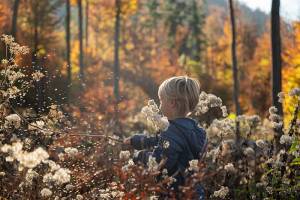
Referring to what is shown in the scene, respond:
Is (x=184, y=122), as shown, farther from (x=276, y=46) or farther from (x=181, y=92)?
(x=276, y=46)

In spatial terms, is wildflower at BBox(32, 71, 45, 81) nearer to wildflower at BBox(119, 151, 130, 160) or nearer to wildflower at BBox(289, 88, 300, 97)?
wildflower at BBox(119, 151, 130, 160)

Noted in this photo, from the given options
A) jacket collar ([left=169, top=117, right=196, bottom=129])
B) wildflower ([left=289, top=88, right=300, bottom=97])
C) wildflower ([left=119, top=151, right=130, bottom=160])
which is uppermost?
wildflower ([left=289, top=88, right=300, bottom=97])

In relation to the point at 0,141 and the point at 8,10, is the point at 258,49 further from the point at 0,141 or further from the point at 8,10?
the point at 0,141

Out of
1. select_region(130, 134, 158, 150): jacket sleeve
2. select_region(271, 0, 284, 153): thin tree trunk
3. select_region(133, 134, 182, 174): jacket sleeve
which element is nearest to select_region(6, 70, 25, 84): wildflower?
select_region(130, 134, 158, 150): jacket sleeve

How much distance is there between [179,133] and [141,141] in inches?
10.1

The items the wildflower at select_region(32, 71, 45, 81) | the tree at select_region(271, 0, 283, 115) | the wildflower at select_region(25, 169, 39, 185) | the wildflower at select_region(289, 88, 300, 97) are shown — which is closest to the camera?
the wildflower at select_region(25, 169, 39, 185)

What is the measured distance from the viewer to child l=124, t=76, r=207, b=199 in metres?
3.83

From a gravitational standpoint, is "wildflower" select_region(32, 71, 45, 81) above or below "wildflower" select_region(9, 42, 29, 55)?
below

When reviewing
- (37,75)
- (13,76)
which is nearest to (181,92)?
(13,76)

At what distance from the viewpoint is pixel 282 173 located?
4.94 m

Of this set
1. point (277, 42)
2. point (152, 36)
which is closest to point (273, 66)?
point (277, 42)

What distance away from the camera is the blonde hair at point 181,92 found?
3.88 meters

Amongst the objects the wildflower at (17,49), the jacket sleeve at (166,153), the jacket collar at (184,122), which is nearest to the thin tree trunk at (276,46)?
the wildflower at (17,49)

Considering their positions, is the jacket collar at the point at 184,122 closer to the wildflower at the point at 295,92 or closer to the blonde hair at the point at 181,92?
the blonde hair at the point at 181,92
